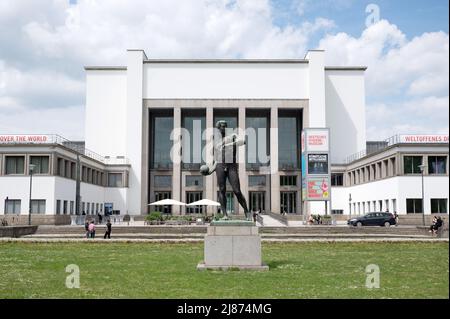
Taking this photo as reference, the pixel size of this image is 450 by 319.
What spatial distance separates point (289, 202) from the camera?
262ft

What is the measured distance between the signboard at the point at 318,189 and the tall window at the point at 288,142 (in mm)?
28089

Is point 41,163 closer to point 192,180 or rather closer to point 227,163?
point 192,180

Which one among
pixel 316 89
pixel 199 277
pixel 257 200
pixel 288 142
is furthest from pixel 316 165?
pixel 199 277

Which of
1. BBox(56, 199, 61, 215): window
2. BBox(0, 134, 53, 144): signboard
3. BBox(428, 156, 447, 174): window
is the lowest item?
BBox(56, 199, 61, 215): window

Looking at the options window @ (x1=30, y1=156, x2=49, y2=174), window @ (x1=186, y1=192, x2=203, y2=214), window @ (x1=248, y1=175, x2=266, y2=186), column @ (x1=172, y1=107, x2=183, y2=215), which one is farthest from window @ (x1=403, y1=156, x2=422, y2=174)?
window @ (x1=30, y1=156, x2=49, y2=174)

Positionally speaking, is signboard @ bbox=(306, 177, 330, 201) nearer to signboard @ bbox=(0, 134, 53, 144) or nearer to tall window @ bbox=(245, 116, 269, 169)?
tall window @ bbox=(245, 116, 269, 169)

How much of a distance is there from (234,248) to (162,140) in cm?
6887

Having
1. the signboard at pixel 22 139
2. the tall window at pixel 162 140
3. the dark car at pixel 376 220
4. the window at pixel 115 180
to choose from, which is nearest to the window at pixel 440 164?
the dark car at pixel 376 220

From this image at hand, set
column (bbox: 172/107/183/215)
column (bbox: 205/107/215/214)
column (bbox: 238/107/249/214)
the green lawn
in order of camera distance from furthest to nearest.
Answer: column (bbox: 172/107/183/215), column (bbox: 238/107/249/214), column (bbox: 205/107/215/214), the green lawn

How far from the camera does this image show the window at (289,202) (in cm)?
7969

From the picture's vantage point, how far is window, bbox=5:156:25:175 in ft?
173

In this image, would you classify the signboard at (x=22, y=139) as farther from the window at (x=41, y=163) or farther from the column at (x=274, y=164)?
the column at (x=274, y=164)

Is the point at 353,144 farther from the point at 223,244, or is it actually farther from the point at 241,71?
the point at 223,244

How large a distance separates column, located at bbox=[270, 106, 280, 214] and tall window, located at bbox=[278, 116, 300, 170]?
414cm
